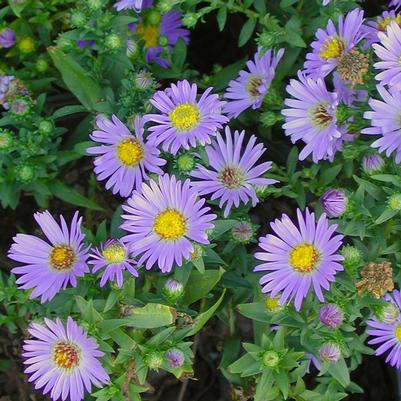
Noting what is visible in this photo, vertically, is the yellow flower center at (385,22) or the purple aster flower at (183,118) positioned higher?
the yellow flower center at (385,22)

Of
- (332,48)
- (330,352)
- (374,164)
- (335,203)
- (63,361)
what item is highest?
(332,48)

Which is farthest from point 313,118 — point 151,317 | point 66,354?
point 66,354

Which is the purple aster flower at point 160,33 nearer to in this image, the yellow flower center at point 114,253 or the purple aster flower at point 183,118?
the purple aster flower at point 183,118

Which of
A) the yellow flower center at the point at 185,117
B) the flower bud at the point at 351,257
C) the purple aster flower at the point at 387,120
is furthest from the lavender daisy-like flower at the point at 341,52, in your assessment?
the flower bud at the point at 351,257

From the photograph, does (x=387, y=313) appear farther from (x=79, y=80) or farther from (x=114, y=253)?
(x=79, y=80)

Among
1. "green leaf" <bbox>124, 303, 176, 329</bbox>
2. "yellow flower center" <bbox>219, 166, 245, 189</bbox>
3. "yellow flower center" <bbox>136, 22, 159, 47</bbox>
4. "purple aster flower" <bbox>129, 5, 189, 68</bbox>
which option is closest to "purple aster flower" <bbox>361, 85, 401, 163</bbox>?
"yellow flower center" <bbox>219, 166, 245, 189</bbox>

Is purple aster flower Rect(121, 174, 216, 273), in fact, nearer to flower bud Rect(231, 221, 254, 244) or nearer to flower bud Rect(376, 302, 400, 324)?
flower bud Rect(231, 221, 254, 244)
